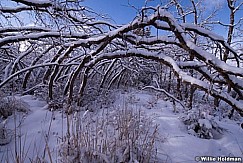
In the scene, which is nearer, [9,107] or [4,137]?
[4,137]

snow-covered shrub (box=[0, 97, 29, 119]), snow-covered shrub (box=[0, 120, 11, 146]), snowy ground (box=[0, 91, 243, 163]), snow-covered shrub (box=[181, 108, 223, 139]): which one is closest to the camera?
snowy ground (box=[0, 91, 243, 163])

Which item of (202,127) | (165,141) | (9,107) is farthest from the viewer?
(9,107)

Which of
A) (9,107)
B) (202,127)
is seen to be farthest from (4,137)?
(202,127)

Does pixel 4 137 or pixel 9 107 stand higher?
pixel 9 107

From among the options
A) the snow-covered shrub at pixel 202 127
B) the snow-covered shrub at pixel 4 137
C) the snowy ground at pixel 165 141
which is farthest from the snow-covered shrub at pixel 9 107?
the snow-covered shrub at pixel 202 127

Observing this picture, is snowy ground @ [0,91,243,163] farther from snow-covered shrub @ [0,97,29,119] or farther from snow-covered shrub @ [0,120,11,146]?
snow-covered shrub @ [0,97,29,119]

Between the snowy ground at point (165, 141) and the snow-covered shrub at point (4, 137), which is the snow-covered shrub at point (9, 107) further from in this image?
the snow-covered shrub at point (4, 137)

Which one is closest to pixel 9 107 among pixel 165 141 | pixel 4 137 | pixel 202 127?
pixel 4 137

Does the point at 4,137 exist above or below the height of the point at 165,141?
above

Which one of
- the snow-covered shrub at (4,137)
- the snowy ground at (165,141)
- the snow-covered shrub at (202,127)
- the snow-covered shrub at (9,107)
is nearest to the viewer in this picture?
the snowy ground at (165,141)

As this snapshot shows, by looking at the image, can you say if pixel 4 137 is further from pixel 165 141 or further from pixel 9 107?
pixel 165 141

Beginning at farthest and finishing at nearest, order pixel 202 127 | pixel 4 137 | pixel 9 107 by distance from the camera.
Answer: pixel 9 107, pixel 202 127, pixel 4 137

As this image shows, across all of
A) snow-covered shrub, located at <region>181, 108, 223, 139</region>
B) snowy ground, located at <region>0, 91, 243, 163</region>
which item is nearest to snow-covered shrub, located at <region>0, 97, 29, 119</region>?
snowy ground, located at <region>0, 91, 243, 163</region>

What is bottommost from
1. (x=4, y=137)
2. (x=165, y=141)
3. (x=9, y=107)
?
(x=165, y=141)
